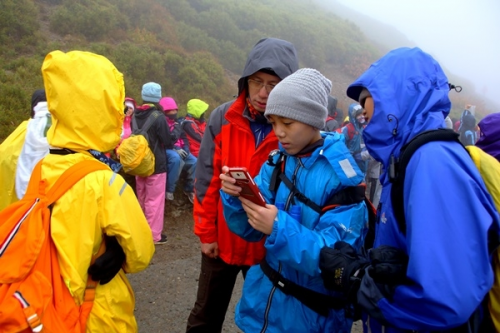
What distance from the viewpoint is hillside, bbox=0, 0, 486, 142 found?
10.1m

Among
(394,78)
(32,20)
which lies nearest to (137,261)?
(394,78)

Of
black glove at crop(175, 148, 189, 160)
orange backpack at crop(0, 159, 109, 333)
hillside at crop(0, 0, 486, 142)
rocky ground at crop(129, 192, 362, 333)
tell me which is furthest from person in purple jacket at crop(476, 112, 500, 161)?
hillside at crop(0, 0, 486, 142)

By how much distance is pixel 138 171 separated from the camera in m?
5.42

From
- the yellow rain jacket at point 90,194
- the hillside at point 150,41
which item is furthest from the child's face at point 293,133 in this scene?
the hillside at point 150,41

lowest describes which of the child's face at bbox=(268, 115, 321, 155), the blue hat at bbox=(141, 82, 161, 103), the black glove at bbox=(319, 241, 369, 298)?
the blue hat at bbox=(141, 82, 161, 103)

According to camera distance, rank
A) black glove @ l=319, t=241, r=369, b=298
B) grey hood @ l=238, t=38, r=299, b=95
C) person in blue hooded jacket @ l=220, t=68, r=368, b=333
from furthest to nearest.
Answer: grey hood @ l=238, t=38, r=299, b=95, person in blue hooded jacket @ l=220, t=68, r=368, b=333, black glove @ l=319, t=241, r=369, b=298

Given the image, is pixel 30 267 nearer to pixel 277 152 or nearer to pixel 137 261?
pixel 137 261

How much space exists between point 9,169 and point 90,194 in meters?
1.30

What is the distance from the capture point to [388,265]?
4.46 ft

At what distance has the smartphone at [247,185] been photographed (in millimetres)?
1737

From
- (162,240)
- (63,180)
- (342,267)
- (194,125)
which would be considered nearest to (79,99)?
(63,180)

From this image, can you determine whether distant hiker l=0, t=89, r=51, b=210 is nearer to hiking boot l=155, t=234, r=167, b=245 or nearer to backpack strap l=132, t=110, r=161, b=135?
backpack strap l=132, t=110, r=161, b=135

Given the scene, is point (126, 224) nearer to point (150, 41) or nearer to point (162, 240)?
point (162, 240)

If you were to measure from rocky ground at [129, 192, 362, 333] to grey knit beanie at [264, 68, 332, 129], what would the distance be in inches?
106
